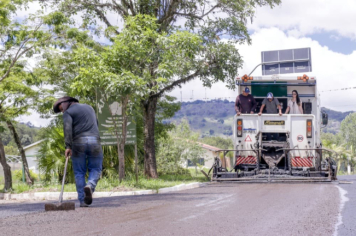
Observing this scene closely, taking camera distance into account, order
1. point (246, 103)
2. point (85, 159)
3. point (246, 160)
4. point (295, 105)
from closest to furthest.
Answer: point (85, 159), point (295, 105), point (246, 160), point (246, 103)

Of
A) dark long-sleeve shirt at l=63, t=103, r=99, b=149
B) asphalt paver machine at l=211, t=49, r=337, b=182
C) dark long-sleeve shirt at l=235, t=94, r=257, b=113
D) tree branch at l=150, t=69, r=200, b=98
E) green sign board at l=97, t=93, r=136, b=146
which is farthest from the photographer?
tree branch at l=150, t=69, r=200, b=98

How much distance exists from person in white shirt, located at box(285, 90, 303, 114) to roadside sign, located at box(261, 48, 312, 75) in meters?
8.66

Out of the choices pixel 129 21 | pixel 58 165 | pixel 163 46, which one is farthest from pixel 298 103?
pixel 58 165

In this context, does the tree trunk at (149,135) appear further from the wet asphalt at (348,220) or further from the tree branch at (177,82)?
the wet asphalt at (348,220)

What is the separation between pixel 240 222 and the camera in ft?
19.2

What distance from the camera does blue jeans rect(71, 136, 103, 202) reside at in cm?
777

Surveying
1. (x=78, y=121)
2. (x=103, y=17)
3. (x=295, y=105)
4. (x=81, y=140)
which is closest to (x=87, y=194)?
(x=81, y=140)

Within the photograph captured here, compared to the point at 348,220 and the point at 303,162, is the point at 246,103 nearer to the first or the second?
the point at 303,162

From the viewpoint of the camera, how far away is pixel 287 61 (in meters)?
24.7

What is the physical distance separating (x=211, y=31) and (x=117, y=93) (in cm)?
794

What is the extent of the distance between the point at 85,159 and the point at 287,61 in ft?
60.7

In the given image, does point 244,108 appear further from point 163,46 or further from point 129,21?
point 129,21

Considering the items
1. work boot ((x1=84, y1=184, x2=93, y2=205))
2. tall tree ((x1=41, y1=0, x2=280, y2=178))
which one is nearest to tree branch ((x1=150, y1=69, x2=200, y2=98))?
tall tree ((x1=41, y1=0, x2=280, y2=178))

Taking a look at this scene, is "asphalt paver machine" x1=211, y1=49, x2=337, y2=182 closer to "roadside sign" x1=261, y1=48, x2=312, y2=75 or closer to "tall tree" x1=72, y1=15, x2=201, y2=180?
"tall tree" x1=72, y1=15, x2=201, y2=180
